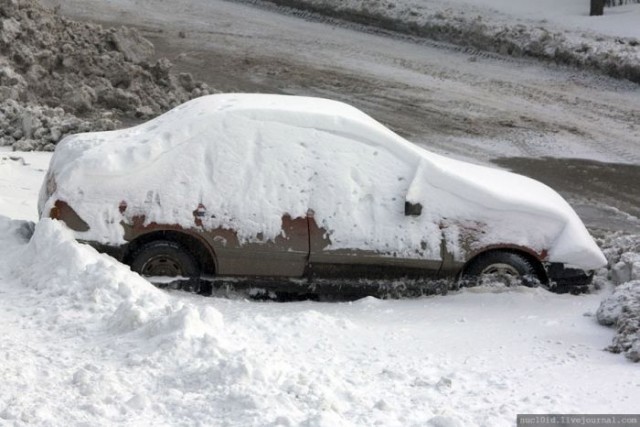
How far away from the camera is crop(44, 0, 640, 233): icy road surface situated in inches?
497

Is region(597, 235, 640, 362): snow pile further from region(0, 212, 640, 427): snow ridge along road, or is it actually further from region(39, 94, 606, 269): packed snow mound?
region(39, 94, 606, 269): packed snow mound

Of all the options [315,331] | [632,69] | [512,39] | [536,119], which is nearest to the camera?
[315,331]

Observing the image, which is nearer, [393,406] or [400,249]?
[393,406]

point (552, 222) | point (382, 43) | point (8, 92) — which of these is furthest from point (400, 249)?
point (382, 43)

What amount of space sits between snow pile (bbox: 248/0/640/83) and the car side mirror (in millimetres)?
11315

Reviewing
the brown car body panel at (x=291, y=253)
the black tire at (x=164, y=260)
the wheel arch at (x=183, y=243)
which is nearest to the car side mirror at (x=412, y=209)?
the brown car body panel at (x=291, y=253)

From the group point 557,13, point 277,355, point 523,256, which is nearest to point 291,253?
point 277,355

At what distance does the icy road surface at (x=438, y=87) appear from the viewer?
1262cm

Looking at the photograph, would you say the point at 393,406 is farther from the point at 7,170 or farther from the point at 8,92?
the point at 8,92

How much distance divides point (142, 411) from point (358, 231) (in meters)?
2.89

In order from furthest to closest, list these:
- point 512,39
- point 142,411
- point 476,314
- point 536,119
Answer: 1. point 512,39
2. point 536,119
3. point 476,314
4. point 142,411

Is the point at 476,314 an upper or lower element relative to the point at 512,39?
lower

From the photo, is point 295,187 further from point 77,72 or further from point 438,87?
point 438,87

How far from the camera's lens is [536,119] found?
1464 cm
